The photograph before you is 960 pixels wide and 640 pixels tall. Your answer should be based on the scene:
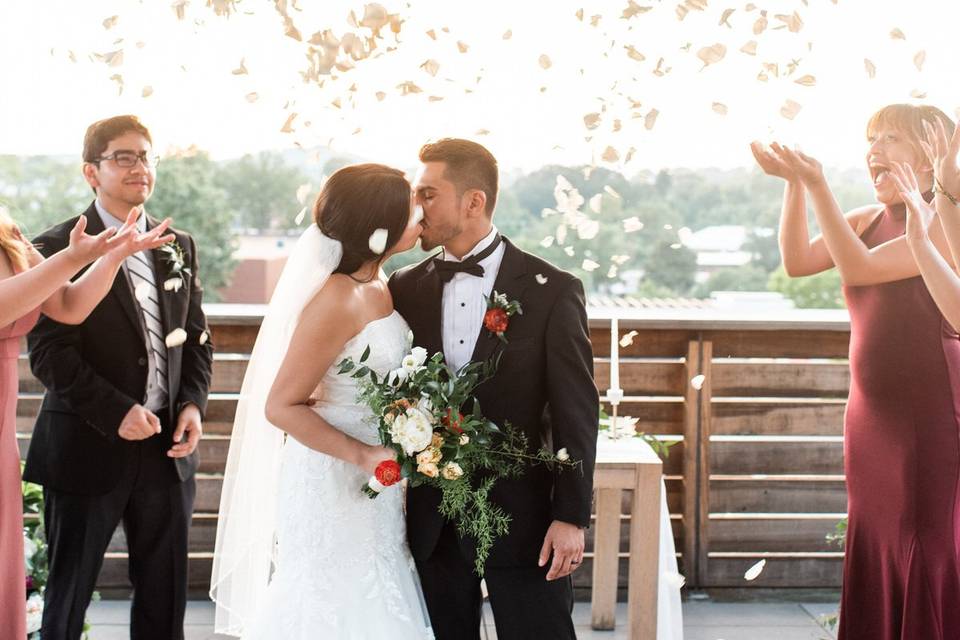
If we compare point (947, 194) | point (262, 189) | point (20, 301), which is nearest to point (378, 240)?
point (20, 301)

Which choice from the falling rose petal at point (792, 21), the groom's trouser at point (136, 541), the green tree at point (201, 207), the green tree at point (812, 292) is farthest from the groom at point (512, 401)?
the green tree at point (201, 207)

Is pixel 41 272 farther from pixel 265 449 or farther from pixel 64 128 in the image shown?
pixel 64 128

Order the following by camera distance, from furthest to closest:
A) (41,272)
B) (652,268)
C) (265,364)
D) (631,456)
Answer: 1. (652,268)
2. (631,456)
3. (265,364)
4. (41,272)

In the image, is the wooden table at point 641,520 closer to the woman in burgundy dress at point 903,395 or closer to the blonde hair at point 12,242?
the woman in burgundy dress at point 903,395

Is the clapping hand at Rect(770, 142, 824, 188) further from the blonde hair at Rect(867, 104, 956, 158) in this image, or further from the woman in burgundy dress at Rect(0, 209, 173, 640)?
the woman in burgundy dress at Rect(0, 209, 173, 640)

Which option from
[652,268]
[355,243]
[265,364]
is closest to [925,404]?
[355,243]

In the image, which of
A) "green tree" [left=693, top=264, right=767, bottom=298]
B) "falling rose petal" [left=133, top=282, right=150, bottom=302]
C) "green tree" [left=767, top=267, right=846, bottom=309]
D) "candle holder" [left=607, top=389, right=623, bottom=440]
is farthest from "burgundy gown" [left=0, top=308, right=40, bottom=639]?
"green tree" [left=767, top=267, right=846, bottom=309]

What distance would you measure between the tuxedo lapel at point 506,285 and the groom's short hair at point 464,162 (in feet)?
0.50

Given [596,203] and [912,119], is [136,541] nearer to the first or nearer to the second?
[596,203]

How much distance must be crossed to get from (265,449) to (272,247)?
3598 centimetres

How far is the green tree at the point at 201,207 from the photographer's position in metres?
37.7

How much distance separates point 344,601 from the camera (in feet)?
7.34

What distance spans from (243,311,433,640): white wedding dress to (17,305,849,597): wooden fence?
1.93 metres

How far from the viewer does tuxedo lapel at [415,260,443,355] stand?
7.67 ft
